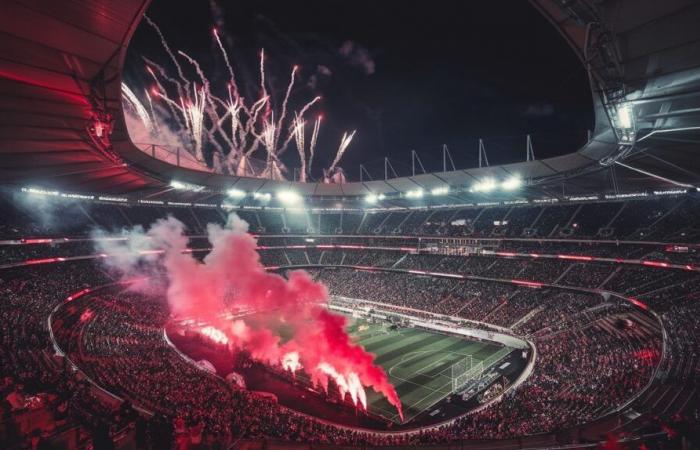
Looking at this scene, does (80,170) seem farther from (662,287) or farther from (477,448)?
(662,287)

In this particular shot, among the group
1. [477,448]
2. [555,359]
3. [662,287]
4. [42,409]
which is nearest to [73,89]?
[42,409]

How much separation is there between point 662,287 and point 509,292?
13.8 m

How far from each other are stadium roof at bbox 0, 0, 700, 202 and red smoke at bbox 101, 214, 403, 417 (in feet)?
64.5

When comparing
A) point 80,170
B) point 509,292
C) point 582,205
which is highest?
point 80,170

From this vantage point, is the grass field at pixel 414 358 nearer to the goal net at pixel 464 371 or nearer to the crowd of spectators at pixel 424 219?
the goal net at pixel 464 371

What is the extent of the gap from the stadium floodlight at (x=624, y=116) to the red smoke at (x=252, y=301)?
67.9 feet

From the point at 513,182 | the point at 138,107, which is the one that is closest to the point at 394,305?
the point at 513,182

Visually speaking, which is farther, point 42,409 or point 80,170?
point 80,170

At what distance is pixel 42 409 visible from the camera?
34.7 ft

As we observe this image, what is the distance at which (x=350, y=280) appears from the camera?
5597 cm

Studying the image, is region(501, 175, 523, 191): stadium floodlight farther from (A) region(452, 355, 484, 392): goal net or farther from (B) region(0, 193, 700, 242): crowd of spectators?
(A) region(452, 355, 484, 392): goal net

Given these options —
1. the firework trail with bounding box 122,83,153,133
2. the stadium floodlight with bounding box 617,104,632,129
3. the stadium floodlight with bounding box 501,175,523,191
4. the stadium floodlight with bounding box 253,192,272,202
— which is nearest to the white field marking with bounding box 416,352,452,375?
the stadium floodlight with bounding box 501,175,523,191

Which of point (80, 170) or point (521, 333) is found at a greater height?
point (80, 170)

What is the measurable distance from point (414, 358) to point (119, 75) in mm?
29614
